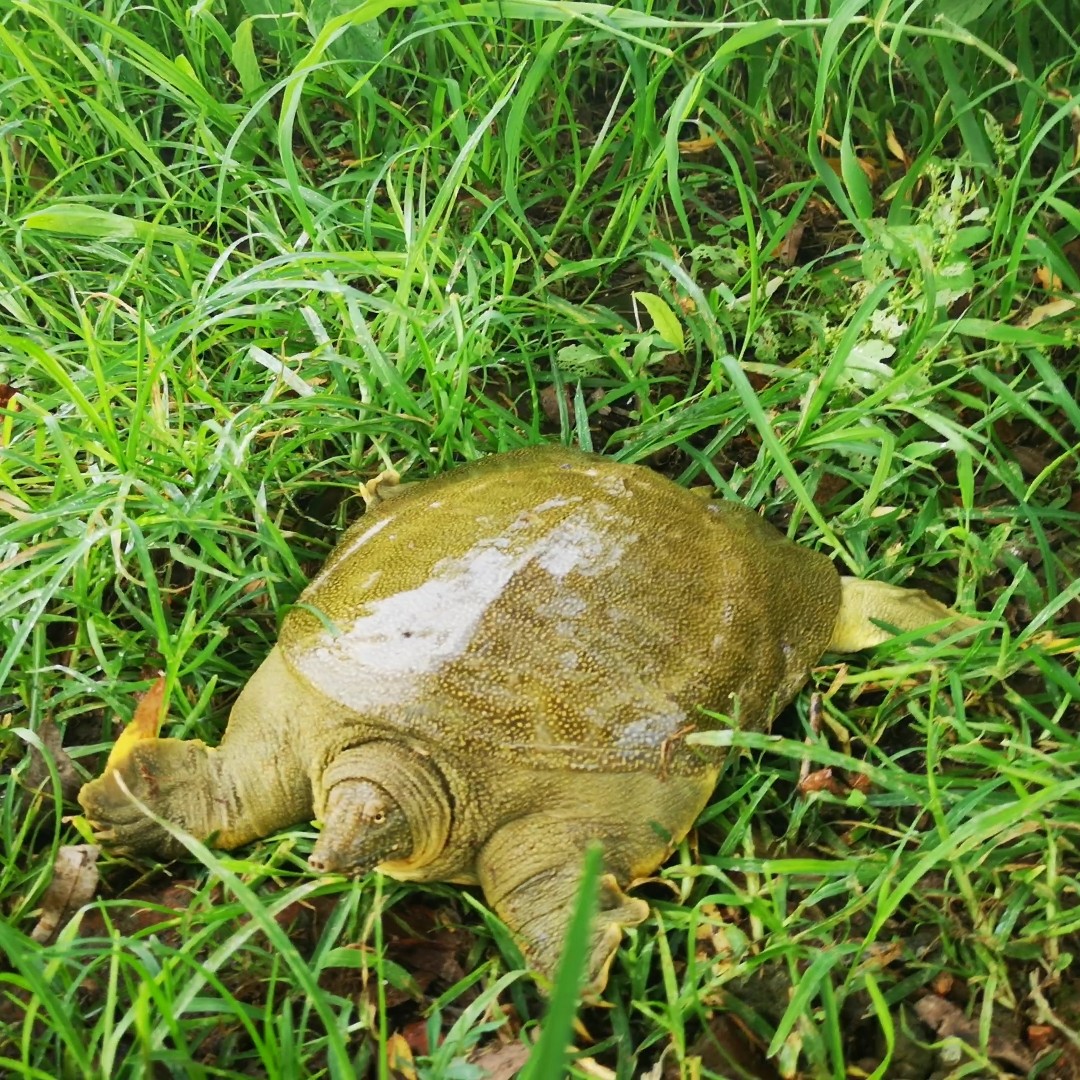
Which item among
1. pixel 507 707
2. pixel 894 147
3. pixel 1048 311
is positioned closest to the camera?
pixel 507 707

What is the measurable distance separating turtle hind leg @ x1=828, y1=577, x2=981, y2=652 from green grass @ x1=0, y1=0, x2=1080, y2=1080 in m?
0.06

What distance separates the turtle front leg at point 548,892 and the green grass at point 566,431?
0.23 feet

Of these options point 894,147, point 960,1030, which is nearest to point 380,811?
point 960,1030

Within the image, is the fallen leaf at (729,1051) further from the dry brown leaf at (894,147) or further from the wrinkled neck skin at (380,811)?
the dry brown leaf at (894,147)

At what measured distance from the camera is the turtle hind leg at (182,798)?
180cm

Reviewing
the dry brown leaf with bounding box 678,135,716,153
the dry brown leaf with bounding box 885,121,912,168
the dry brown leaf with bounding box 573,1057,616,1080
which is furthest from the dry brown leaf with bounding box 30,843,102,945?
the dry brown leaf with bounding box 885,121,912,168

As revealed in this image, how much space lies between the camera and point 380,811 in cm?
167

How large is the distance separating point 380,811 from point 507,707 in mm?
295

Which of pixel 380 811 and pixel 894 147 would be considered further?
pixel 894 147

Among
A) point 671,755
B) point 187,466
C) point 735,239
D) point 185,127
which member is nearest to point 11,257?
point 185,127

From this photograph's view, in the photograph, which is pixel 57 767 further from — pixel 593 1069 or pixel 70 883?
pixel 593 1069

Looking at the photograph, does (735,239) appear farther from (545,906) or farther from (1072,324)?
(545,906)

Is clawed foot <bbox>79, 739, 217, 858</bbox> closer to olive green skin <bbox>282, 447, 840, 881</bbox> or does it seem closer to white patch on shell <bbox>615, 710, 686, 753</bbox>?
olive green skin <bbox>282, 447, 840, 881</bbox>

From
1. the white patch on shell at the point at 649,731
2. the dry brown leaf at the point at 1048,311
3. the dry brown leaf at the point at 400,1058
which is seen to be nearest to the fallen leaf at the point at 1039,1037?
the white patch on shell at the point at 649,731
